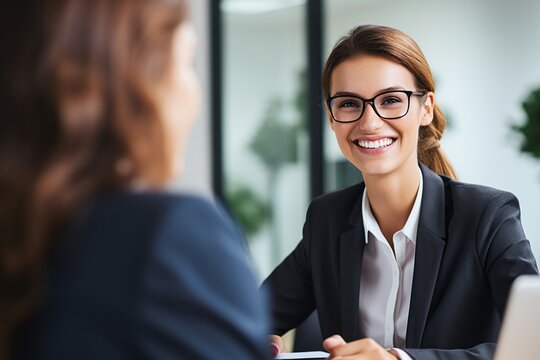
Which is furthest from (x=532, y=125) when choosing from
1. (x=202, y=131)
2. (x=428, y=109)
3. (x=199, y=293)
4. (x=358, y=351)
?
(x=199, y=293)

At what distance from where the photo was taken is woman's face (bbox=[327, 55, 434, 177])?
78.2 inches

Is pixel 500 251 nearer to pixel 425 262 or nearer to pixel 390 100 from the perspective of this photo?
pixel 425 262

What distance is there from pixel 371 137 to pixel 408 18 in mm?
3358

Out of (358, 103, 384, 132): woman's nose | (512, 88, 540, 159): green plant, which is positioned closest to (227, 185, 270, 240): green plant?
(512, 88, 540, 159): green plant

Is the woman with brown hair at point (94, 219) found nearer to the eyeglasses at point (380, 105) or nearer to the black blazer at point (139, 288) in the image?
the black blazer at point (139, 288)

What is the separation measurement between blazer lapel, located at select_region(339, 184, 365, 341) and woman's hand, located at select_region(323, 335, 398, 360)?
347 millimetres

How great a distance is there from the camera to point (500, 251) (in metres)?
1.81

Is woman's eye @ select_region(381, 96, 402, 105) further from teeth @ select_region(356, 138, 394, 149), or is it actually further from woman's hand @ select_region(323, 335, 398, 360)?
woman's hand @ select_region(323, 335, 398, 360)

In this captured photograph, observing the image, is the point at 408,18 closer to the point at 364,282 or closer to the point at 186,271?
the point at 364,282

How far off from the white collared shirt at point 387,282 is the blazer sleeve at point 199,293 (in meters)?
1.15

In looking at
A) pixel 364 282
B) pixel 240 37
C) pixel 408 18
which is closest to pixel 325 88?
pixel 364 282

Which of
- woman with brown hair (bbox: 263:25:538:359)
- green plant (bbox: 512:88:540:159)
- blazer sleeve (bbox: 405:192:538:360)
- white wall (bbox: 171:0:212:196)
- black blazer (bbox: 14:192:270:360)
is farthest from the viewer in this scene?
white wall (bbox: 171:0:212:196)

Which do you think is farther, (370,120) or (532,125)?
(532,125)

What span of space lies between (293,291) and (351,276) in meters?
0.23
